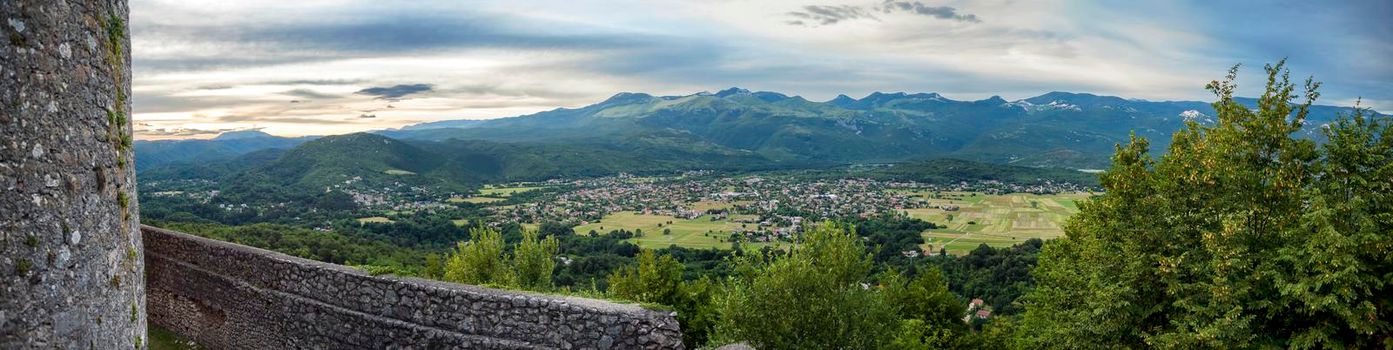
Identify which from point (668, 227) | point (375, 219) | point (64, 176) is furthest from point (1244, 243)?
point (375, 219)

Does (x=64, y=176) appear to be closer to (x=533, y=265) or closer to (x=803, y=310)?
(x=803, y=310)

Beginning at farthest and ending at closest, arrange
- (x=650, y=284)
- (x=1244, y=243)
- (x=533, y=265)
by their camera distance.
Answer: (x=650, y=284), (x=533, y=265), (x=1244, y=243)

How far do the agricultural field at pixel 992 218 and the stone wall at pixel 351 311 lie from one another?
78309 millimetres

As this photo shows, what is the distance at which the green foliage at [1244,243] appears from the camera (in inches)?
523

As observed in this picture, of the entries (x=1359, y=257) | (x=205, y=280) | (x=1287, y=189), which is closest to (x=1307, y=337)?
(x=1359, y=257)

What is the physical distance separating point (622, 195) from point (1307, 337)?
17373 cm

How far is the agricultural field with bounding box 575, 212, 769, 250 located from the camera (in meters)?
97.7

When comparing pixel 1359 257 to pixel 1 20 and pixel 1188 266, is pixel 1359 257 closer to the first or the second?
pixel 1188 266

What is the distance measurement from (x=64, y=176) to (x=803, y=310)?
10.9 m

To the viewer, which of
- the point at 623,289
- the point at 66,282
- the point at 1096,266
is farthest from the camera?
the point at 623,289

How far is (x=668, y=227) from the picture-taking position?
117312mm

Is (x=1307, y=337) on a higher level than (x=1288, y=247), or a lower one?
lower

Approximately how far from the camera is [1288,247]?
14.5m

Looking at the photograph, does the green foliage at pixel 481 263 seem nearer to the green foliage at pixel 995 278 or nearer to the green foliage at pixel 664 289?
the green foliage at pixel 664 289
